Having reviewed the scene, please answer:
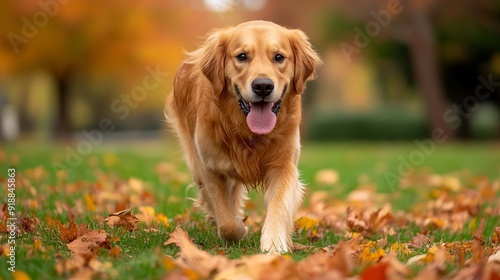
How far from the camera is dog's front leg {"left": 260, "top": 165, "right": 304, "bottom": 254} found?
4043 mm

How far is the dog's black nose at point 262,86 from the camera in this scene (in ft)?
13.7

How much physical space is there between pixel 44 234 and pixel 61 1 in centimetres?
1682

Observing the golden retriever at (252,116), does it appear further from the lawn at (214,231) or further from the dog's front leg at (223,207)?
the lawn at (214,231)

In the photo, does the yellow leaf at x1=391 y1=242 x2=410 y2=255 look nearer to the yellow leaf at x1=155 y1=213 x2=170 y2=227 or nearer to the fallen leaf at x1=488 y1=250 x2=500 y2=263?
the fallen leaf at x1=488 y1=250 x2=500 y2=263

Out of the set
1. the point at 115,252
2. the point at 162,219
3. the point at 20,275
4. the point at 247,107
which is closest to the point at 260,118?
the point at 247,107

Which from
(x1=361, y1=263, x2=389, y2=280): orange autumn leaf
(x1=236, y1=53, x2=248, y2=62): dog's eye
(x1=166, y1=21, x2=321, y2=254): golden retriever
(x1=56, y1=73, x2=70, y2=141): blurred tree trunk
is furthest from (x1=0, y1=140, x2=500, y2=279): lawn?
(x1=56, y1=73, x2=70, y2=141): blurred tree trunk

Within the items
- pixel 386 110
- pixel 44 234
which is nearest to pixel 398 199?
pixel 44 234

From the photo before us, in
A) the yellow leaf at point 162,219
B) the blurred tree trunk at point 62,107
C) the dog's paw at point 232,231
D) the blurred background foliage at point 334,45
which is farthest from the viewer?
the blurred tree trunk at point 62,107

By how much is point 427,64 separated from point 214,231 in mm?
16931

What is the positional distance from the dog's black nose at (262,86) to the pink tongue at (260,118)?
0.15 metres

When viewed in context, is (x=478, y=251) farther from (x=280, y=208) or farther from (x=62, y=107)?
(x=62, y=107)

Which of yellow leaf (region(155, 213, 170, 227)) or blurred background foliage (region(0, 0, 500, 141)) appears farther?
blurred background foliage (region(0, 0, 500, 141))

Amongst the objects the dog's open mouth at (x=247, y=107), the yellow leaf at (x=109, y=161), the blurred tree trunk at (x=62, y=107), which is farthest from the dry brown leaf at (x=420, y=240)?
the blurred tree trunk at (x=62, y=107)

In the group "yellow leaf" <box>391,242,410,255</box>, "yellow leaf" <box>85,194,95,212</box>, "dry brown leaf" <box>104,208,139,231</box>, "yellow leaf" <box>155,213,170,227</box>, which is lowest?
"yellow leaf" <box>85,194,95,212</box>
